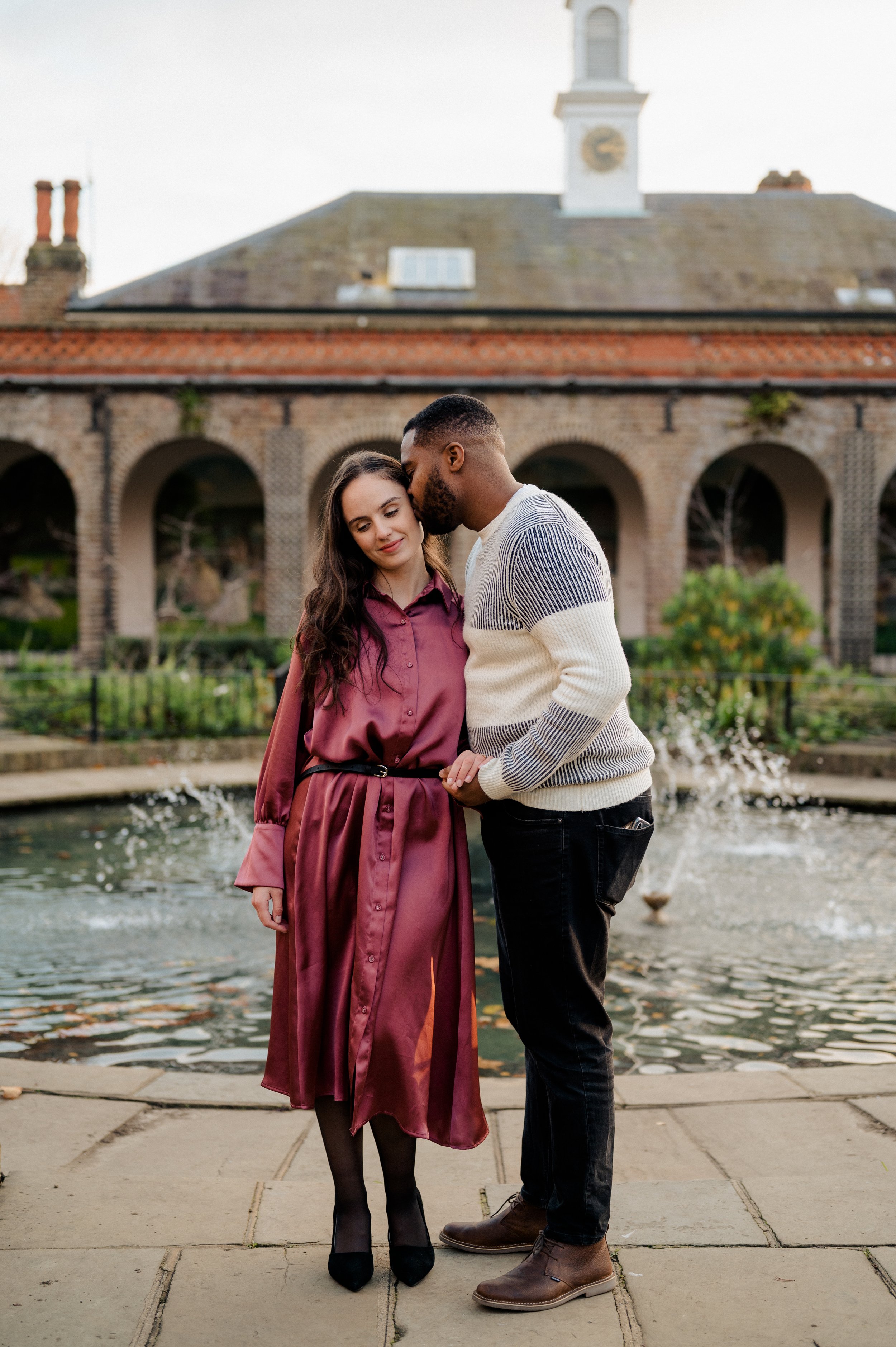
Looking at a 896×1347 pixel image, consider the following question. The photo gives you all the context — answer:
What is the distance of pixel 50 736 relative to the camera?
40.0ft

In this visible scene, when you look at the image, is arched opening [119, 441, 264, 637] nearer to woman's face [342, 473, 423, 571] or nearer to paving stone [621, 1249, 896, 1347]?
woman's face [342, 473, 423, 571]

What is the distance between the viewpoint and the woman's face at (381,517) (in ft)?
7.57

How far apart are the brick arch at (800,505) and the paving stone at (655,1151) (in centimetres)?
1731

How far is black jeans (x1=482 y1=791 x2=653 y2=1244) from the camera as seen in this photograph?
7.13 feet

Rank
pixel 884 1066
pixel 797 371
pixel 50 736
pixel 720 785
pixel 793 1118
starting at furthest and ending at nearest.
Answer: pixel 797 371, pixel 50 736, pixel 720 785, pixel 884 1066, pixel 793 1118

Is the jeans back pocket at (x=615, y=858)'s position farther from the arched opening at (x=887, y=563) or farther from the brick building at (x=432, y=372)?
the arched opening at (x=887, y=563)

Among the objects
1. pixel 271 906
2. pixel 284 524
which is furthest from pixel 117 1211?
pixel 284 524

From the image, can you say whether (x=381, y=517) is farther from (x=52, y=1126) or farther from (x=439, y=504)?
(x=52, y=1126)

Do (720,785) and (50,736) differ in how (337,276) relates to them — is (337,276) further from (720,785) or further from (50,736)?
(720,785)

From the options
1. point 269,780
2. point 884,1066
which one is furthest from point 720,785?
point 269,780

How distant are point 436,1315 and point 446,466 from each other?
5.21ft

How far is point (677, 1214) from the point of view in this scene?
7.91 feet

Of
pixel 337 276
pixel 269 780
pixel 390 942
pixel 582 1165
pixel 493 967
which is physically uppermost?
pixel 337 276

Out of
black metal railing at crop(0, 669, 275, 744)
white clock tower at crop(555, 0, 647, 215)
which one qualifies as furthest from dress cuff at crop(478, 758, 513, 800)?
white clock tower at crop(555, 0, 647, 215)
